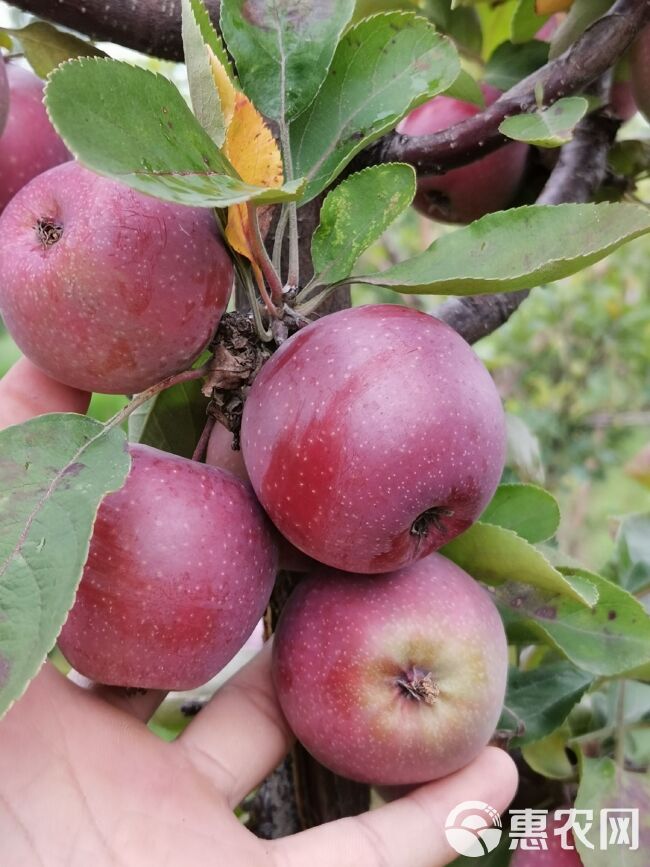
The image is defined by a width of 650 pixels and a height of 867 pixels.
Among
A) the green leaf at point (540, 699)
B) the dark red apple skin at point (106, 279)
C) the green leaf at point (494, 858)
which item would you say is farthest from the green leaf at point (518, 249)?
the green leaf at point (494, 858)

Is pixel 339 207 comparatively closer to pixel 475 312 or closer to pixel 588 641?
pixel 475 312

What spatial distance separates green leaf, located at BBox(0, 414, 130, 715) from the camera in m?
0.49

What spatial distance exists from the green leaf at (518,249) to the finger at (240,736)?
0.41m

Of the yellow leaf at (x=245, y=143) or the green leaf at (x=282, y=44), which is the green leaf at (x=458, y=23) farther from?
the yellow leaf at (x=245, y=143)

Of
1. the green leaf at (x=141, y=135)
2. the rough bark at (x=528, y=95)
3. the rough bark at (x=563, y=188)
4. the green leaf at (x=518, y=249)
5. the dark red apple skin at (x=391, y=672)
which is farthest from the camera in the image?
the rough bark at (x=563, y=188)

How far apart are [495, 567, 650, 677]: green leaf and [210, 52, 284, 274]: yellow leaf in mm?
438

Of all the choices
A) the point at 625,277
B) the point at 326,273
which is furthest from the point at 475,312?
the point at 625,277

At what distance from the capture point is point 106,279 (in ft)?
1.91

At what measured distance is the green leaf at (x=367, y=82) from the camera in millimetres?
646

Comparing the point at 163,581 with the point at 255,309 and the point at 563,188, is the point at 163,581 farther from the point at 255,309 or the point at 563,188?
the point at 563,188

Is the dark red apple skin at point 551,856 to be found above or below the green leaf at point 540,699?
below

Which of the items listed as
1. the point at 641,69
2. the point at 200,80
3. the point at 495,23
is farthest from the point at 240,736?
the point at 495,23

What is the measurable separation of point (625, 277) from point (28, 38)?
3.05 meters

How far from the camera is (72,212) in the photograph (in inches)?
23.5
